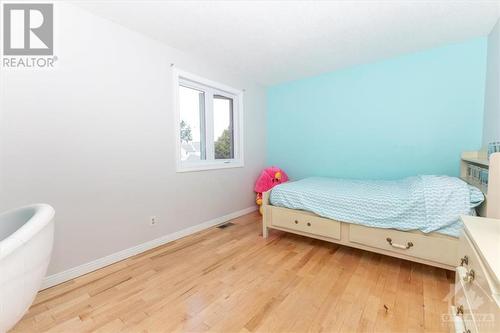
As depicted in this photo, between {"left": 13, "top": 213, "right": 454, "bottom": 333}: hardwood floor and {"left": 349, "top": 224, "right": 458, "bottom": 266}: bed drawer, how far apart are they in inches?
7.2

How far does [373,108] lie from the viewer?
286 cm

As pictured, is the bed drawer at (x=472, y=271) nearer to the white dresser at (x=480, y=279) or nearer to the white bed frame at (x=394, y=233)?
the white dresser at (x=480, y=279)

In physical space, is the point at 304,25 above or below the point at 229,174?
above

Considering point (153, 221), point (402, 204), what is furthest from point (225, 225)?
point (402, 204)

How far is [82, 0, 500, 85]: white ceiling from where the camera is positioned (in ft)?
5.66

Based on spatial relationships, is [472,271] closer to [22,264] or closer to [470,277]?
[470,277]

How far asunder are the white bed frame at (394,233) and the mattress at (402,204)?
0.20 feet

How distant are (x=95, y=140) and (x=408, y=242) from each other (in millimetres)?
2733

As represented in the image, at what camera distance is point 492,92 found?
2.03m

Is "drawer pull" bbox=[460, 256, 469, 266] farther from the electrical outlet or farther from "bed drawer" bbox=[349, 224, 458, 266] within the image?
the electrical outlet

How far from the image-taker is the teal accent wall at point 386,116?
7.68ft

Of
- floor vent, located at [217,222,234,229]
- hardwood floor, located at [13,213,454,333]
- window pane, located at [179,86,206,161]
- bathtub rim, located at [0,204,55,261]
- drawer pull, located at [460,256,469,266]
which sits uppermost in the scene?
window pane, located at [179,86,206,161]

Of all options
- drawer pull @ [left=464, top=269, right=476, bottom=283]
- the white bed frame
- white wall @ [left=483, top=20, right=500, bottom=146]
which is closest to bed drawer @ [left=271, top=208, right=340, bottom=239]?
the white bed frame

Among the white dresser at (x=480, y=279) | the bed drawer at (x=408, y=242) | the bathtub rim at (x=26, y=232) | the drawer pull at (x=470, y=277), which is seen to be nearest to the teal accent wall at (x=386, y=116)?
the bed drawer at (x=408, y=242)
